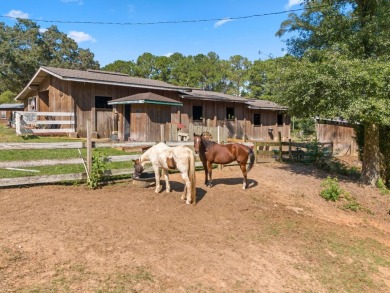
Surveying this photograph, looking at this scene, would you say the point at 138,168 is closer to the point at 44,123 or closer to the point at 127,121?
the point at 127,121

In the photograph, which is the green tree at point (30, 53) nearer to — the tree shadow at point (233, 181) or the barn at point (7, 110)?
the barn at point (7, 110)

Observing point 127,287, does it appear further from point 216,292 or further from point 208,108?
point 208,108

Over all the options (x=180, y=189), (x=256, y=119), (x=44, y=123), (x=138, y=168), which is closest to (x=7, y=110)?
(x=44, y=123)

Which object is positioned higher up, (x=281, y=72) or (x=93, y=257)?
(x=281, y=72)

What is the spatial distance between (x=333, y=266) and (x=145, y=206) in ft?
13.1

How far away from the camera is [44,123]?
1698 centimetres

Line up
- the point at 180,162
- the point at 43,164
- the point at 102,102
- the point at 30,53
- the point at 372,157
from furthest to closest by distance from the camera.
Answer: the point at 30,53 < the point at 102,102 < the point at 372,157 < the point at 43,164 < the point at 180,162

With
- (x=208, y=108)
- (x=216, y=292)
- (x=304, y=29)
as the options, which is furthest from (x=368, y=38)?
(x=208, y=108)

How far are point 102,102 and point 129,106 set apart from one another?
2257mm

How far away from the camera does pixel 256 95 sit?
196 feet

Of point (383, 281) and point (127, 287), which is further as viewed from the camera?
point (383, 281)

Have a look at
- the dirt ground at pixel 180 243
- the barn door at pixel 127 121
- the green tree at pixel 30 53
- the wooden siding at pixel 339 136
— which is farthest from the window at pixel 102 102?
the green tree at pixel 30 53

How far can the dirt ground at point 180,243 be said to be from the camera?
4.09 metres

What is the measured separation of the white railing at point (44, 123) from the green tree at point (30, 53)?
88.2 ft
